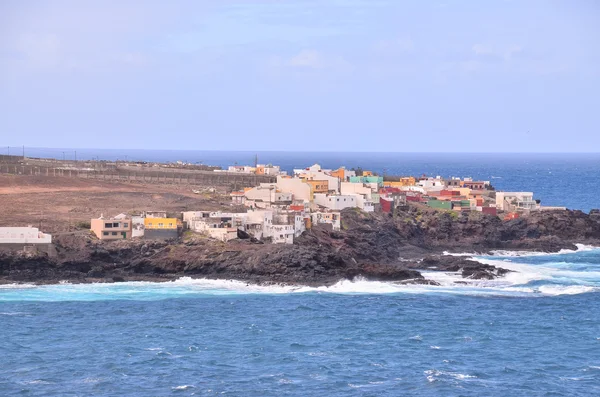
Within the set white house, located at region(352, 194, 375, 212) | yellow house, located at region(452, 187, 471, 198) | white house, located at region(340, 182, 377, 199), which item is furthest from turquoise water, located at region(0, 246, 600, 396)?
yellow house, located at region(452, 187, 471, 198)

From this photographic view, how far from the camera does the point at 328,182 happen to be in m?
119

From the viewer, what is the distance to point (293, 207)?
100 meters

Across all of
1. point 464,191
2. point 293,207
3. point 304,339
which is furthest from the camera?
point 464,191

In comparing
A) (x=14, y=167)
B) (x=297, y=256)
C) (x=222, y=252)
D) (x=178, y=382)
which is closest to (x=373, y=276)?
(x=297, y=256)

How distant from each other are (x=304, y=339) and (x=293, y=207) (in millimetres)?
38273

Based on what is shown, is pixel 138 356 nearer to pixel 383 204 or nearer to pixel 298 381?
pixel 298 381

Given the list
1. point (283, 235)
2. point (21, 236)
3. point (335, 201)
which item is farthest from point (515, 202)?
point (21, 236)

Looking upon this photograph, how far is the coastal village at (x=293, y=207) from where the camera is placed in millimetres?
88438

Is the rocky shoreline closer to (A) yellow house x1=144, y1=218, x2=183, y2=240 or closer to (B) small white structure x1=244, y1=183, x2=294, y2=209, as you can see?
(A) yellow house x1=144, y1=218, x2=183, y2=240

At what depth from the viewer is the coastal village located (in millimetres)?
88438

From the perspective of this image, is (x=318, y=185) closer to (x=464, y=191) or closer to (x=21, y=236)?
(x=464, y=191)

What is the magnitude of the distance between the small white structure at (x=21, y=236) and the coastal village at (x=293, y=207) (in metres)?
0.08

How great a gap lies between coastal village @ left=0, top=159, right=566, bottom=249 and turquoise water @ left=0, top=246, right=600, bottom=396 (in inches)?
394

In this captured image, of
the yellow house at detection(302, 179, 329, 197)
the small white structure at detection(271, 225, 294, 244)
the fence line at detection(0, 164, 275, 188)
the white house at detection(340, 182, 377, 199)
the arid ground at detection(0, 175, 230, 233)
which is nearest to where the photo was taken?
the small white structure at detection(271, 225, 294, 244)
